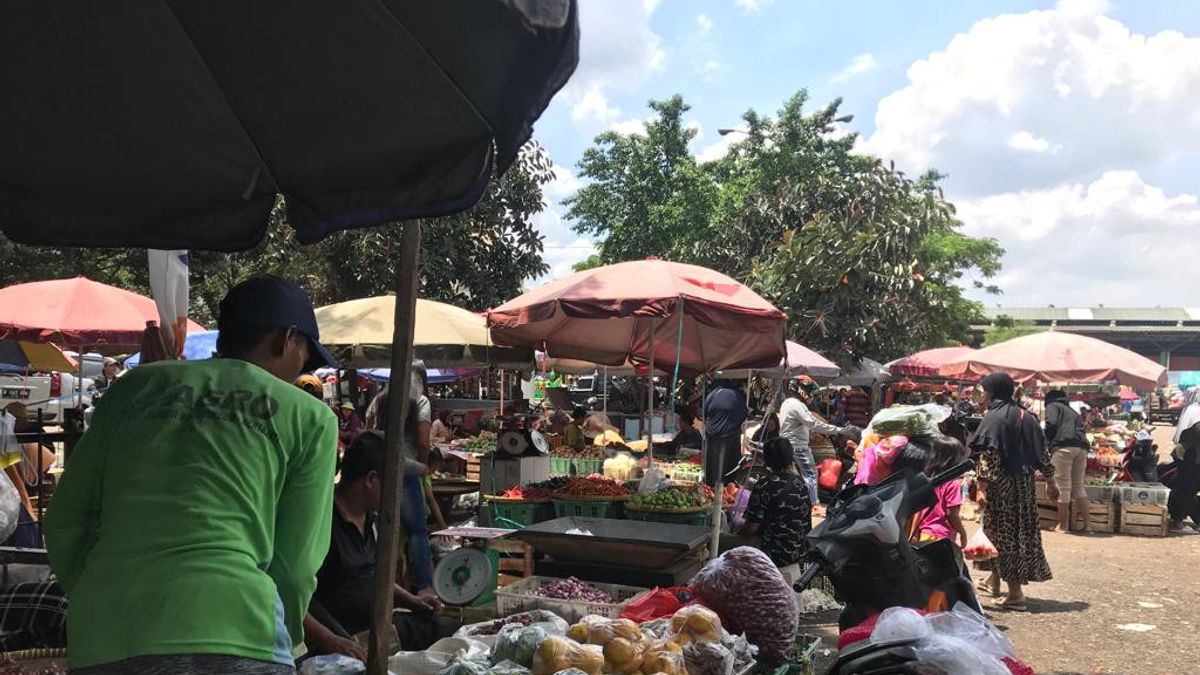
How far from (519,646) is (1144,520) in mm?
12247

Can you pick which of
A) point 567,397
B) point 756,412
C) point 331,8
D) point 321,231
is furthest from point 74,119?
point 567,397

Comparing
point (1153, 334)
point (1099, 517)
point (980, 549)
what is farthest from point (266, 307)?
point (1153, 334)

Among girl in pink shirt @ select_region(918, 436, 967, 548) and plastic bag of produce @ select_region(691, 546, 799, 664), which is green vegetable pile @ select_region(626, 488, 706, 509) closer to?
girl in pink shirt @ select_region(918, 436, 967, 548)

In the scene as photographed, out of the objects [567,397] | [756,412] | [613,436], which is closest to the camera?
[613,436]

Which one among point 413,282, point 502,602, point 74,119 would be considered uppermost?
point 74,119

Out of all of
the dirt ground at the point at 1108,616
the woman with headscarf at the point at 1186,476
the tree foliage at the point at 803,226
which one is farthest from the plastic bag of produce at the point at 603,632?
the tree foliage at the point at 803,226

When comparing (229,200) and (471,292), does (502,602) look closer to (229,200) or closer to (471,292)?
(229,200)

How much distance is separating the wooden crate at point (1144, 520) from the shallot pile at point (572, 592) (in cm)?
1070

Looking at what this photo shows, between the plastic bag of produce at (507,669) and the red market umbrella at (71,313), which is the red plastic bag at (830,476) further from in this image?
the plastic bag of produce at (507,669)

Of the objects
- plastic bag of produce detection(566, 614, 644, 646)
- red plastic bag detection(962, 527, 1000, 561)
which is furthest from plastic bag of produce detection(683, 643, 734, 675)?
red plastic bag detection(962, 527, 1000, 561)

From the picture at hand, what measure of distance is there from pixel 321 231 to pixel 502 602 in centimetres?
280

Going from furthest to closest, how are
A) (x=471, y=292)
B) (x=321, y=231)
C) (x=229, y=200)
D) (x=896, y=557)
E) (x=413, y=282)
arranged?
(x=471, y=292)
(x=896, y=557)
(x=229, y=200)
(x=321, y=231)
(x=413, y=282)

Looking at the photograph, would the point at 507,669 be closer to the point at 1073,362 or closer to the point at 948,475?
the point at 948,475

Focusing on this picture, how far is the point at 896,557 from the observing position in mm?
4215
